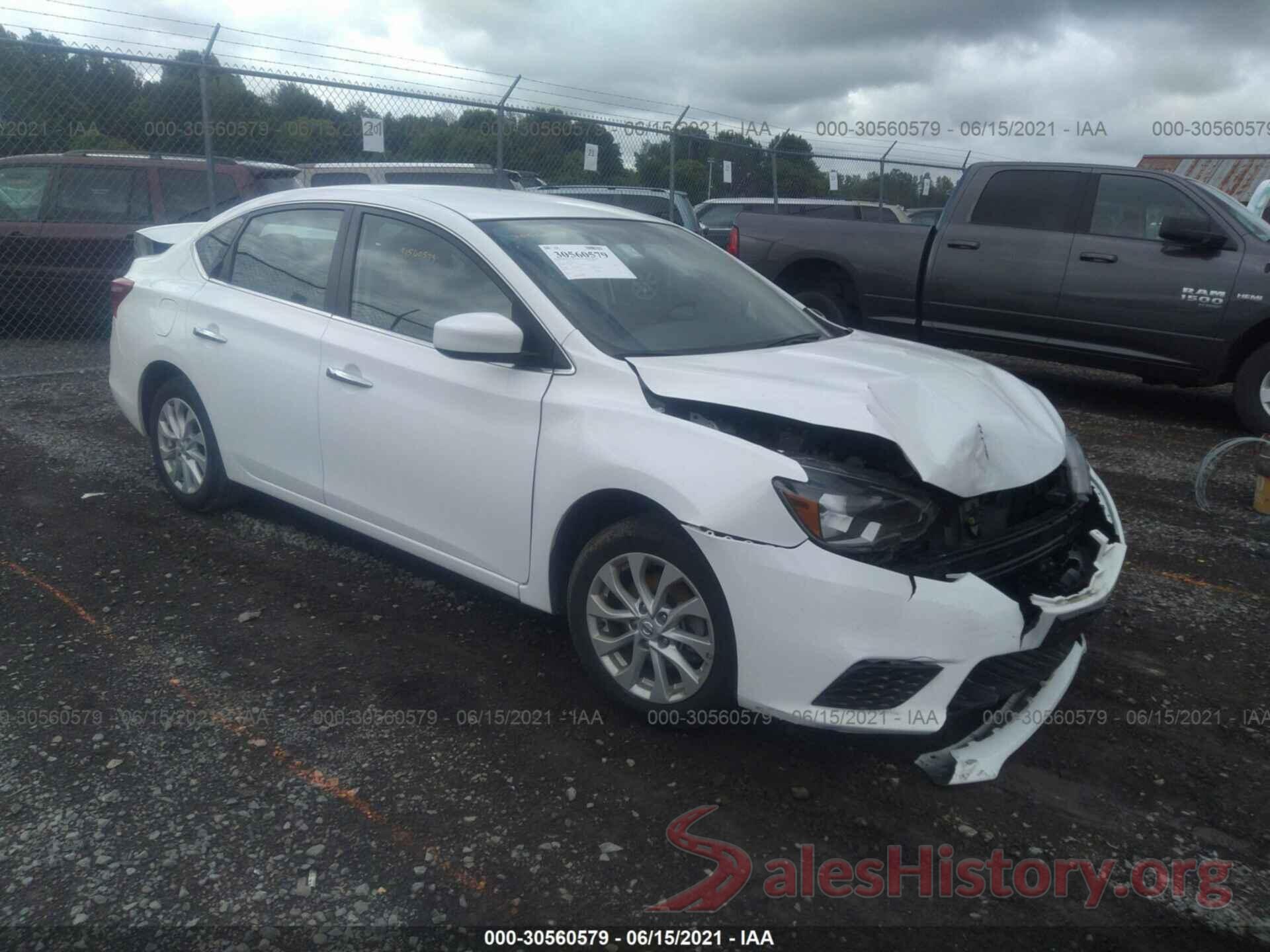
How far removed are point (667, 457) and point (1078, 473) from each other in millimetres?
1492

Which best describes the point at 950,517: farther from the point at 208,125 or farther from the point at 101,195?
the point at 101,195

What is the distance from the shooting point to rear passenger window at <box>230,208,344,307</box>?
432 centimetres

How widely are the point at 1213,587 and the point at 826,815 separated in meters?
2.64

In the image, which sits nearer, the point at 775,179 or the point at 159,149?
the point at 159,149

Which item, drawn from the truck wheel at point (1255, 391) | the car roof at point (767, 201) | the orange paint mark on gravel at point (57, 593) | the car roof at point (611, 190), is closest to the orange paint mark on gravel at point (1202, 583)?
the truck wheel at point (1255, 391)

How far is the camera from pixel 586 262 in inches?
150

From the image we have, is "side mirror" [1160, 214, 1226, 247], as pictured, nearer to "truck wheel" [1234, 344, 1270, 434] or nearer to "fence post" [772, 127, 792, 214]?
"truck wheel" [1234, 344, 1270, 434]

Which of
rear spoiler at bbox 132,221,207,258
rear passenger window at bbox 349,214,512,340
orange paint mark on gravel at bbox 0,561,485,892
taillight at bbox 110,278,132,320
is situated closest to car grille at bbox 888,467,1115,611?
orange paint mark on gravel at bbox 0,561,485,892

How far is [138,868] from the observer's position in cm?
260

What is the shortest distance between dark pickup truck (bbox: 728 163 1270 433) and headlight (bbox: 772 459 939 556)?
18.9 feet

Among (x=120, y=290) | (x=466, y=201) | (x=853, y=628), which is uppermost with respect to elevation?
(x=466, y=201)

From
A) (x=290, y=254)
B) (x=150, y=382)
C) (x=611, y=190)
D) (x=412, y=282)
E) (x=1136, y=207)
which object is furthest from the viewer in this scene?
(x=611, y=190)

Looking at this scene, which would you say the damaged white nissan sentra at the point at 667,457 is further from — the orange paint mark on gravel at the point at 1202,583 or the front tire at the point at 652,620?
the orange paint mark on gravel at the point at 1202,583

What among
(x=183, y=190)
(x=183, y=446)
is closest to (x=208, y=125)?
(x=183, y=190)
